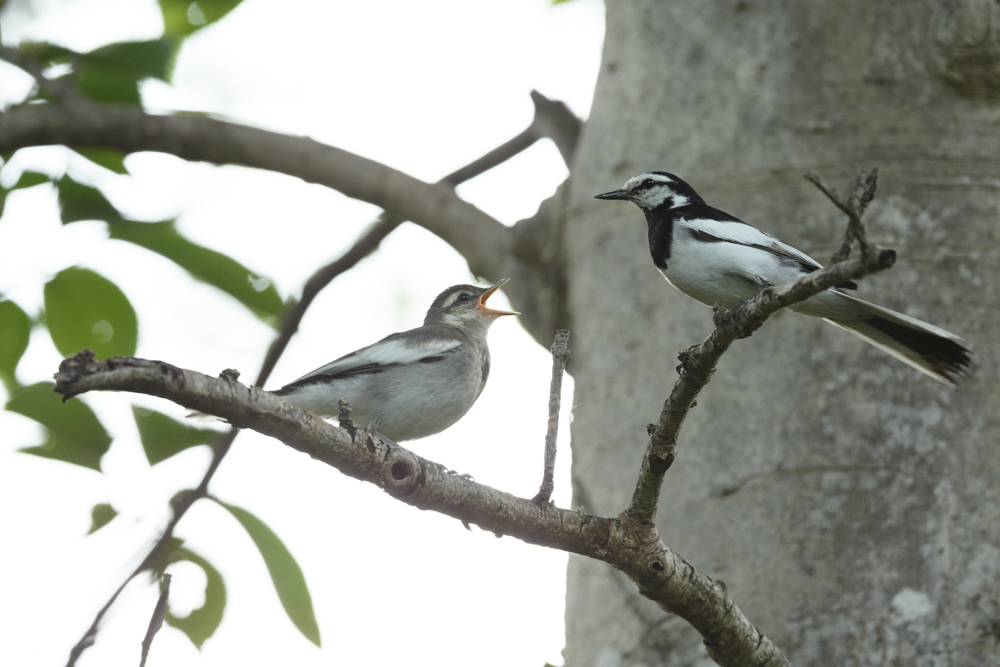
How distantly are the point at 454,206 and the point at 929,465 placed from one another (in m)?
3.05

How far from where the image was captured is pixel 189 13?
4.85 m

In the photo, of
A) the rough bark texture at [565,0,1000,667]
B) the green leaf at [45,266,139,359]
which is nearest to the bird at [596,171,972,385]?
the rough bark texture at [565,0,1000,667]

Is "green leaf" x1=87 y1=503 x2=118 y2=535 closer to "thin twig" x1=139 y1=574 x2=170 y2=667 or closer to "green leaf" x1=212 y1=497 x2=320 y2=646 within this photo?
"green leaf" x1=212 y1=497 x2=320 y2=646

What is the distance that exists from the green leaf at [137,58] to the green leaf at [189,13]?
450 mm

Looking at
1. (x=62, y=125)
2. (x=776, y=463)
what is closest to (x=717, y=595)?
(x=776, y=463)

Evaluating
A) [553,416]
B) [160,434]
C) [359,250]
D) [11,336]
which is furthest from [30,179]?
[553,416]

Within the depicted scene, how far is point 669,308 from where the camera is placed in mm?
5043

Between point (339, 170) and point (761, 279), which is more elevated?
point (339, 170)

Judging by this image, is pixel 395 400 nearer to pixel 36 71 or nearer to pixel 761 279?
pixel 761 279

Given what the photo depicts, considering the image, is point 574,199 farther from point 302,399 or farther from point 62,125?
point 62,125

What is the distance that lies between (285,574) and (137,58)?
7.86ft

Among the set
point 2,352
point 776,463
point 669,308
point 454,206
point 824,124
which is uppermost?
point 824,124

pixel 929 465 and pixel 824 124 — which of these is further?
pixel 824 124

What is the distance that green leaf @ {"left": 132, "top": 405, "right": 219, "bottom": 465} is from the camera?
3.92 m
